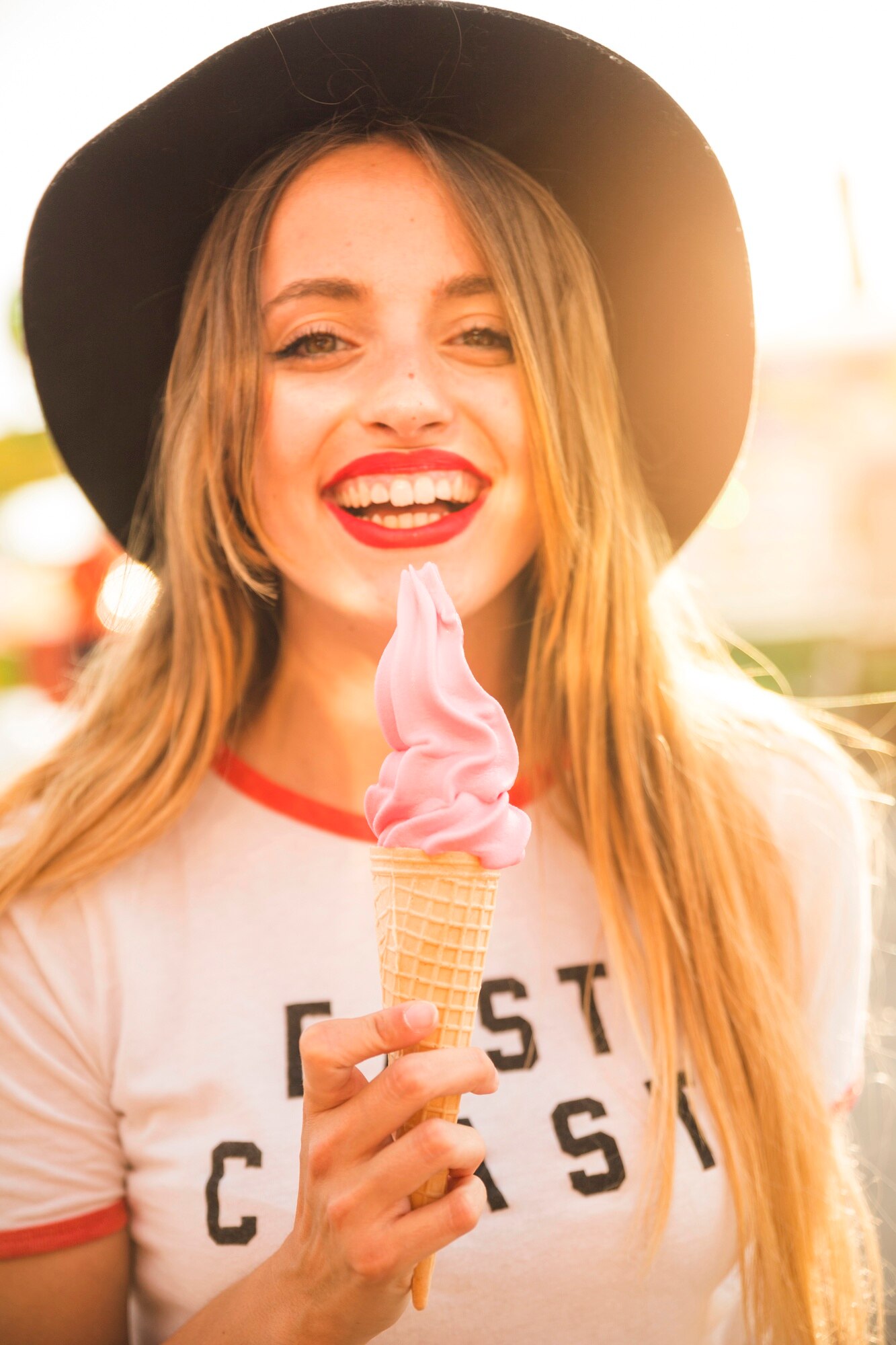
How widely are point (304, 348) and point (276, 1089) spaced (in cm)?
151

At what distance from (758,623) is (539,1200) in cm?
1531

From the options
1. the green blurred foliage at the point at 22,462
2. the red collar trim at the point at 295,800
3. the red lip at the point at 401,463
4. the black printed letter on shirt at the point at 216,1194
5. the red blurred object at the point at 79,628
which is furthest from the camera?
the green blurred foliage at the point at 22,462

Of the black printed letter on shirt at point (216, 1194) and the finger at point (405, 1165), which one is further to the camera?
the black printed letter on shirt at point (216, 1194)

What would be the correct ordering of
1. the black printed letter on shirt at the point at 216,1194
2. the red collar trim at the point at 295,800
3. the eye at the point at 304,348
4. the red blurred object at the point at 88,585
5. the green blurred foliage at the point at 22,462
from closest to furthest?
the black printed letter on shirt at the point at 216,1194 → the eye at the point at 304,348 → the red collar trim at the point at 295,800 → the red blurred object at the point at 88,585 → the green blurred foliage at the point at 22,462

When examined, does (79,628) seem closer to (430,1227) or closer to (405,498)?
(405,498)

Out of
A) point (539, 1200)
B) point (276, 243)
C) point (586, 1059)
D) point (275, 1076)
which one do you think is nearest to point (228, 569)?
point (276, 243)

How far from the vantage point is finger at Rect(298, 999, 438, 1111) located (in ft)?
4.66

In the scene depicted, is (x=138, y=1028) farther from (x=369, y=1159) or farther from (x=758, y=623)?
(x=758, y=623)

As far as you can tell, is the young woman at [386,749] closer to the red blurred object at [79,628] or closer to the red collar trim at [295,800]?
the red collar trim at [295,800]

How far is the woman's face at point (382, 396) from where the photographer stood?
2154mm

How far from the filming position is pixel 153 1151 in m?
2.13

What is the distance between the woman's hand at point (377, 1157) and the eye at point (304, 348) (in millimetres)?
1393

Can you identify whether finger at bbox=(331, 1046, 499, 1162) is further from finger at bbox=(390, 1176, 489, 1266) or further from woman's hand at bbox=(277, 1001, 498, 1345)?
finger at bbox=(390, 1176, 489, 1266)

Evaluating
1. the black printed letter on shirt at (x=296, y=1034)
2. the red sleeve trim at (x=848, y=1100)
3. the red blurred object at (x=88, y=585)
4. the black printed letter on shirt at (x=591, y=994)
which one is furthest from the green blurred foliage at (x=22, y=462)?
the red sleeve trim at (x=848, y=1100)
